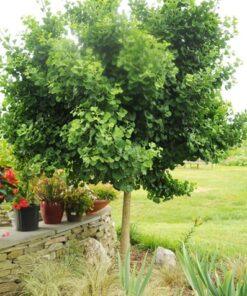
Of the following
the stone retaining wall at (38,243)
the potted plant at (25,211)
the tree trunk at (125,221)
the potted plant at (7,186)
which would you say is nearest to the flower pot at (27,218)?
the potted plant at (25,211)

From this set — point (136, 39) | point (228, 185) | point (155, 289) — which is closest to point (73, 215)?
point (155, 289)

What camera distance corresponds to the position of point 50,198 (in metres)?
6.31

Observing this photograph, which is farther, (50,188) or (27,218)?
(50,188)

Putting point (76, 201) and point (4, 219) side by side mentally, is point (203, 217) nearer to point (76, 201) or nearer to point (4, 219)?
point (4, 219)

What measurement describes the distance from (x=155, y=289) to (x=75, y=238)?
82.2 inches

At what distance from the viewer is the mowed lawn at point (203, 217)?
8.90m

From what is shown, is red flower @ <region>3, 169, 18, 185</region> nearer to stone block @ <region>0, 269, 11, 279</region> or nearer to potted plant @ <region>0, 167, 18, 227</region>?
potted plant @ <region>0, 167, 18, 227</region>

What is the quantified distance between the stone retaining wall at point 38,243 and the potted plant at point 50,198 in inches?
5.2

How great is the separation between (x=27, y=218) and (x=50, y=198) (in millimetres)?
590

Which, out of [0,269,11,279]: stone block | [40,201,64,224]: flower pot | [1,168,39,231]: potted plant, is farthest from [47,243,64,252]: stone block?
[0,269,11,279]: stone block

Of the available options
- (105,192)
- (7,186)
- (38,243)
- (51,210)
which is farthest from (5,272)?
(105,192)

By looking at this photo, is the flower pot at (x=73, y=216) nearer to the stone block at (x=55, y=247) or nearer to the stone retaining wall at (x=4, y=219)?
the stone block at (x=55, y=247)

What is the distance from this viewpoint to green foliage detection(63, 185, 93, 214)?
21.2 ft

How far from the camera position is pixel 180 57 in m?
6.02
